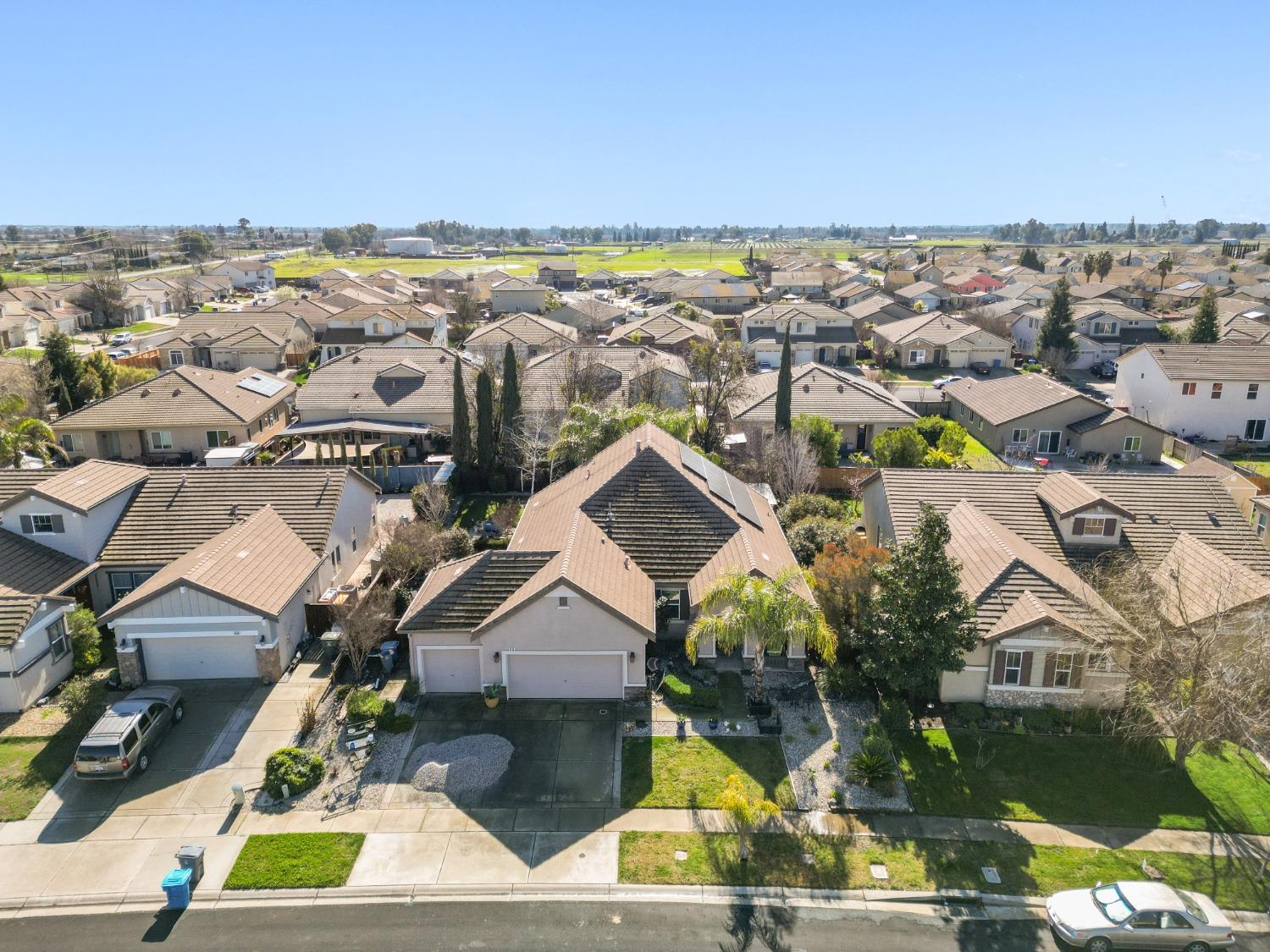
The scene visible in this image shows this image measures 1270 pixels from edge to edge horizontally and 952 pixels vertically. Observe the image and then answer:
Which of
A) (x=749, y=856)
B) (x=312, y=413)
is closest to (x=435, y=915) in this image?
(x=749, y=856)

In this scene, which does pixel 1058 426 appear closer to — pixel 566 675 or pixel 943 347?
pixel 943 347

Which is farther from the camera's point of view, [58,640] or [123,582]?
[123,582]

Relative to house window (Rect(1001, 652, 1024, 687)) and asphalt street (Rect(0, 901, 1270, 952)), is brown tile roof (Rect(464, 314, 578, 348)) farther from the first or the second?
asphalt street (Rect(0, 901, 1270, 952))

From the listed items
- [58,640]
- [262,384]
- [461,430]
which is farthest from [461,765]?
[262,384]

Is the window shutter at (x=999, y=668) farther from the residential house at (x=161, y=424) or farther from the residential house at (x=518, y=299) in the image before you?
the residential house at (x=518, y=299)

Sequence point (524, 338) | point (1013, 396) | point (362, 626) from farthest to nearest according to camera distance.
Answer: point (524, 338), point (1013, 396), point (362, 626)

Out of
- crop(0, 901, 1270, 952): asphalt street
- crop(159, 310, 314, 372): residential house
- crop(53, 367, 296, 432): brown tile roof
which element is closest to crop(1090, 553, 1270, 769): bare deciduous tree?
crop(0, 901, 1270, 952): asphalt street
